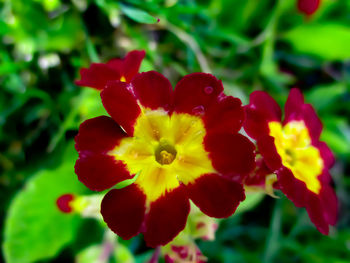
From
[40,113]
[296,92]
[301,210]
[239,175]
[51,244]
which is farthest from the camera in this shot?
[301,210]

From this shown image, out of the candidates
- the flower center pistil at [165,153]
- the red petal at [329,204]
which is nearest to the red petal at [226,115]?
the flower center pistil at [165,153]

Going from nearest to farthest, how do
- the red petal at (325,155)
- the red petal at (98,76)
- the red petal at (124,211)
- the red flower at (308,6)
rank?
the red petal at (124,211) < the red petal at (98,76) < the red petal at (325,155) < the red flower at (308,6)

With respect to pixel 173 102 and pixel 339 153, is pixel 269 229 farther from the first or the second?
pixel 173 102

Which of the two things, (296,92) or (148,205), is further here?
(296,92)

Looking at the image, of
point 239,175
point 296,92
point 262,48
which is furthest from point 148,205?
point 262,48

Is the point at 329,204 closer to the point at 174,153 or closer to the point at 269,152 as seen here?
the point at 269,152

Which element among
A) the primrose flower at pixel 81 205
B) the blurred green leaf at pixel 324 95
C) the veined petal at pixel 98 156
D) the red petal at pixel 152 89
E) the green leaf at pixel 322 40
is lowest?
the blurred green leaf at pixel 324 95

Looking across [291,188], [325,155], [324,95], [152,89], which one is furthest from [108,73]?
[324,95]

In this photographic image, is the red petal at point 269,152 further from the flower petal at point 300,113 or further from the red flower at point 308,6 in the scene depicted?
the red flower at point 308,6
